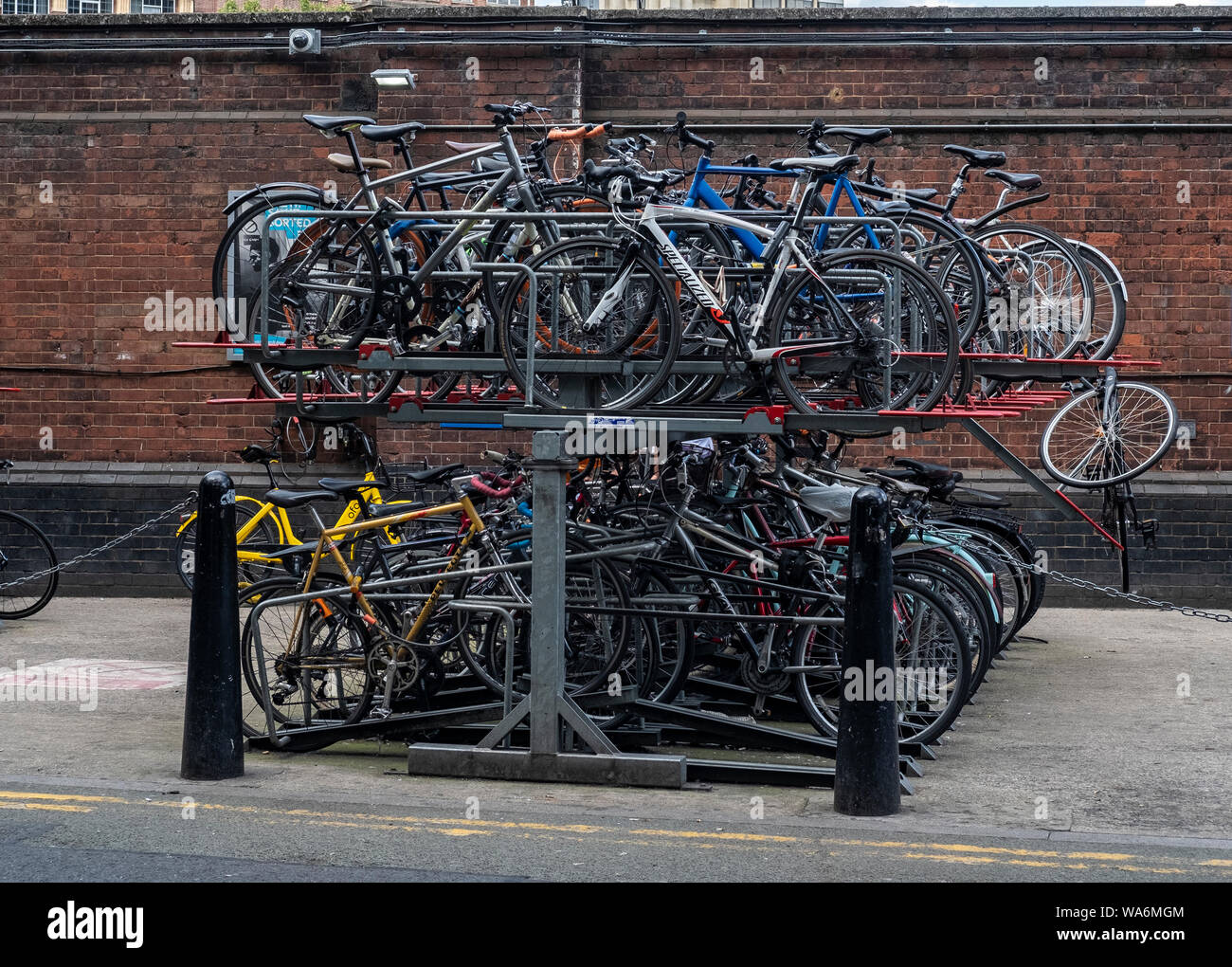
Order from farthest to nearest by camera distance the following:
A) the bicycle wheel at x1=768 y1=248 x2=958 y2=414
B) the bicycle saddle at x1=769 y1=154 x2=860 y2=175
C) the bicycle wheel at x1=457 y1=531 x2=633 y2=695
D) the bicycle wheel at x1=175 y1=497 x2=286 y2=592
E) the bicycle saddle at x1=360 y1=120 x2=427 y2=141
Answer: the bicycle wheel at x1=175 y1=497 x2=286 y2=592 < the bicycle saddle at x1=360 y1=120 x2=427 y2=141 < the bicycle saddle at x1=769 y1=154 x2=860 y2=175 < the bicycle wheel at x1=457 y1=531 x2=633 y2=695 < the bicycle wheel at x1=768 y1=248 x2=958 y2=414

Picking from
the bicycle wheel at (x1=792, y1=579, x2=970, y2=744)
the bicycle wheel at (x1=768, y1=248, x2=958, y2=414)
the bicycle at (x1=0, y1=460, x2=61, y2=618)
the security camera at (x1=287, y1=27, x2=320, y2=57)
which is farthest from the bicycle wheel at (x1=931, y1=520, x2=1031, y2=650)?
the security camera at (x1=287, y1=27, x2=320, y2=57)

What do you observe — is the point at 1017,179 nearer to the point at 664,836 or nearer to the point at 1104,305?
the point at 1104,305

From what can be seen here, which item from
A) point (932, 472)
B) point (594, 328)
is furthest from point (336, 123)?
point (932, 472)

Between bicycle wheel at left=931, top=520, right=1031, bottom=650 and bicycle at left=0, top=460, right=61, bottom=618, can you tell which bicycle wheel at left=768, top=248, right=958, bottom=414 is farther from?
bicycle at left=0, top=460, right=61, bottom=618

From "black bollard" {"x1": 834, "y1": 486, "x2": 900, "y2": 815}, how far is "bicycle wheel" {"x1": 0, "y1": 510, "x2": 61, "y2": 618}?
810cm

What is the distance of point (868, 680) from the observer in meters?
6.43

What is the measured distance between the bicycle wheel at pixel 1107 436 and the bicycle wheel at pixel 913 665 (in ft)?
7.14

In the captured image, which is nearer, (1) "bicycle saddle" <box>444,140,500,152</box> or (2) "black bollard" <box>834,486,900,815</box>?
(2) "black bollard" <box>834,486,900,815</box>

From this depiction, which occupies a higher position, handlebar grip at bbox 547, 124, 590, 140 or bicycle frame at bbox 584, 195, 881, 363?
handlebar grip at bbox 547, 124, 590, 140

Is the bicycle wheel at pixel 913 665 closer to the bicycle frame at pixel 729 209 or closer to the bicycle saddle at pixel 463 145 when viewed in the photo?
the bicycle frame at pixel 729 209

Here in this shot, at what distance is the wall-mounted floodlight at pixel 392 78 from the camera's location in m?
14.0

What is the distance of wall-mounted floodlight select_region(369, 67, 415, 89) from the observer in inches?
550

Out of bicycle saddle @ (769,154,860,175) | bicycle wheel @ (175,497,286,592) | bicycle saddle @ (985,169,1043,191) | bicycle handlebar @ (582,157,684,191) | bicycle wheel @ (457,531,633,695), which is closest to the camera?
bicycle wheel @ (457,531,633,695)

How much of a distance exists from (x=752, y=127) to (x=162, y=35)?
6113 millimetres
